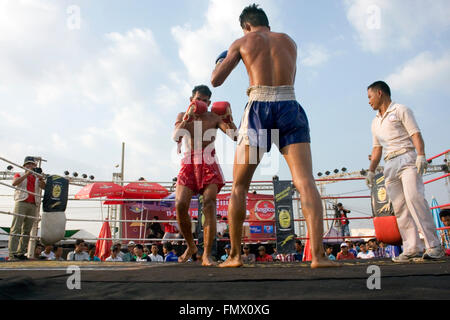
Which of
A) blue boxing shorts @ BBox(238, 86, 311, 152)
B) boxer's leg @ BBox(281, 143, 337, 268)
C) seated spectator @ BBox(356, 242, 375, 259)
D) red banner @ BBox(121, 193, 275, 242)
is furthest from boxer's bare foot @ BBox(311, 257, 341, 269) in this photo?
red banner @ BBox(121, 193, 275, 242)

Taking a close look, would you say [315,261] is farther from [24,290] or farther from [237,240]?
[24,290]

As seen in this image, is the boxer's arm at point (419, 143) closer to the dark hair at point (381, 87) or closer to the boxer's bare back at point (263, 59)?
the dark hair at point (381, 87)

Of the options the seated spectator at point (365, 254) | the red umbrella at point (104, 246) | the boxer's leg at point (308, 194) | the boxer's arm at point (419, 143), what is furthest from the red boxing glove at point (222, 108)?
the red umbrella at point (104, 246)

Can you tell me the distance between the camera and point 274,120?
2.03m

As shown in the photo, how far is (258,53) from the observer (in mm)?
2121

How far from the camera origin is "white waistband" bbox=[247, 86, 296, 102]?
2051mm

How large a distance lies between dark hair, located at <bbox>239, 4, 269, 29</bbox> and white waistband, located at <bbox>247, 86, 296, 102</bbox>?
0.53 metres

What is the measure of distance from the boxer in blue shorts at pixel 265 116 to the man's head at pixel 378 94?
1327 mm

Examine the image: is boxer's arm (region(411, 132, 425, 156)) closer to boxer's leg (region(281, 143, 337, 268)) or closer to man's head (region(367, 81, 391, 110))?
man's head (region(367, 81, 391, 110))

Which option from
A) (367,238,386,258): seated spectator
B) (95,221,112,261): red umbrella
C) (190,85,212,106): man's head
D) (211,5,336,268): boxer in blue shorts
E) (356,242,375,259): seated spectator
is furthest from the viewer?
(95,221,112,261): red umbrella

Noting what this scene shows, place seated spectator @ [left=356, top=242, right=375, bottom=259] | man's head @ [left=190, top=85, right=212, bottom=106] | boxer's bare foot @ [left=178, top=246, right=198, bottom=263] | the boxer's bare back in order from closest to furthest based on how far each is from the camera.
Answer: the boxer's bare back, man's head @ [left=190, top=85, right=212, bottom=106], boxer's bare foot @ [left=178, top=246, right=198, bottom=263], seated spectator @ [left=356, top=242, right=375, bottom=259]

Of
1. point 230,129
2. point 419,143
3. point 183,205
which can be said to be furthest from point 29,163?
point 419,143
